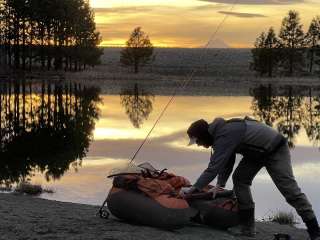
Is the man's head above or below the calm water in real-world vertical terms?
above

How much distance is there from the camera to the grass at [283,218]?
36.9ft

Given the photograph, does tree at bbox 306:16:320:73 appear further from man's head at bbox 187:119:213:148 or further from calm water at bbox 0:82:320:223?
man's head at bbox 187:119:213:148

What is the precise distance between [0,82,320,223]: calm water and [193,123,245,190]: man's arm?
13.9 ft

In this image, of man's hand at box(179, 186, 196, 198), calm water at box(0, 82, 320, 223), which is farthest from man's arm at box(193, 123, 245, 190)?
calm water at box(0, 82, 320, 223)

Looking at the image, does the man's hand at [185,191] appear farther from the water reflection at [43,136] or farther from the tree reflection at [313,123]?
the tree reflection at [313,123]

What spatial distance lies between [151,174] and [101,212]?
3.16 feet

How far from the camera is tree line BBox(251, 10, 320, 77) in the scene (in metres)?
91.9

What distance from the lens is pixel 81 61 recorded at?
91.9 meters

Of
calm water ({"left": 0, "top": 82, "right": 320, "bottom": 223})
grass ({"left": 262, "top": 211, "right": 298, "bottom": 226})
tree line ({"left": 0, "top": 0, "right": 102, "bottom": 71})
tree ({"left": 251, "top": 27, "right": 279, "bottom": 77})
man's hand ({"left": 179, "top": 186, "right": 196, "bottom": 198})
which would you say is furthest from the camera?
tree ({"left": 251, "top": 27, "right": 279, "bottom": 77})

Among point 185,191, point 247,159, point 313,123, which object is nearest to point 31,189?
point 185,191

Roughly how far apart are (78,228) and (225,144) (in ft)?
7.15

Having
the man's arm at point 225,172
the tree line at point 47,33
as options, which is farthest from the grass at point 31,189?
the tree line at point 47,33

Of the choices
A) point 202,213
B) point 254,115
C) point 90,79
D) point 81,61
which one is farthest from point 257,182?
point 81,61

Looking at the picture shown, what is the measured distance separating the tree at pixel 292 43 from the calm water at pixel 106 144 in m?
55.1
